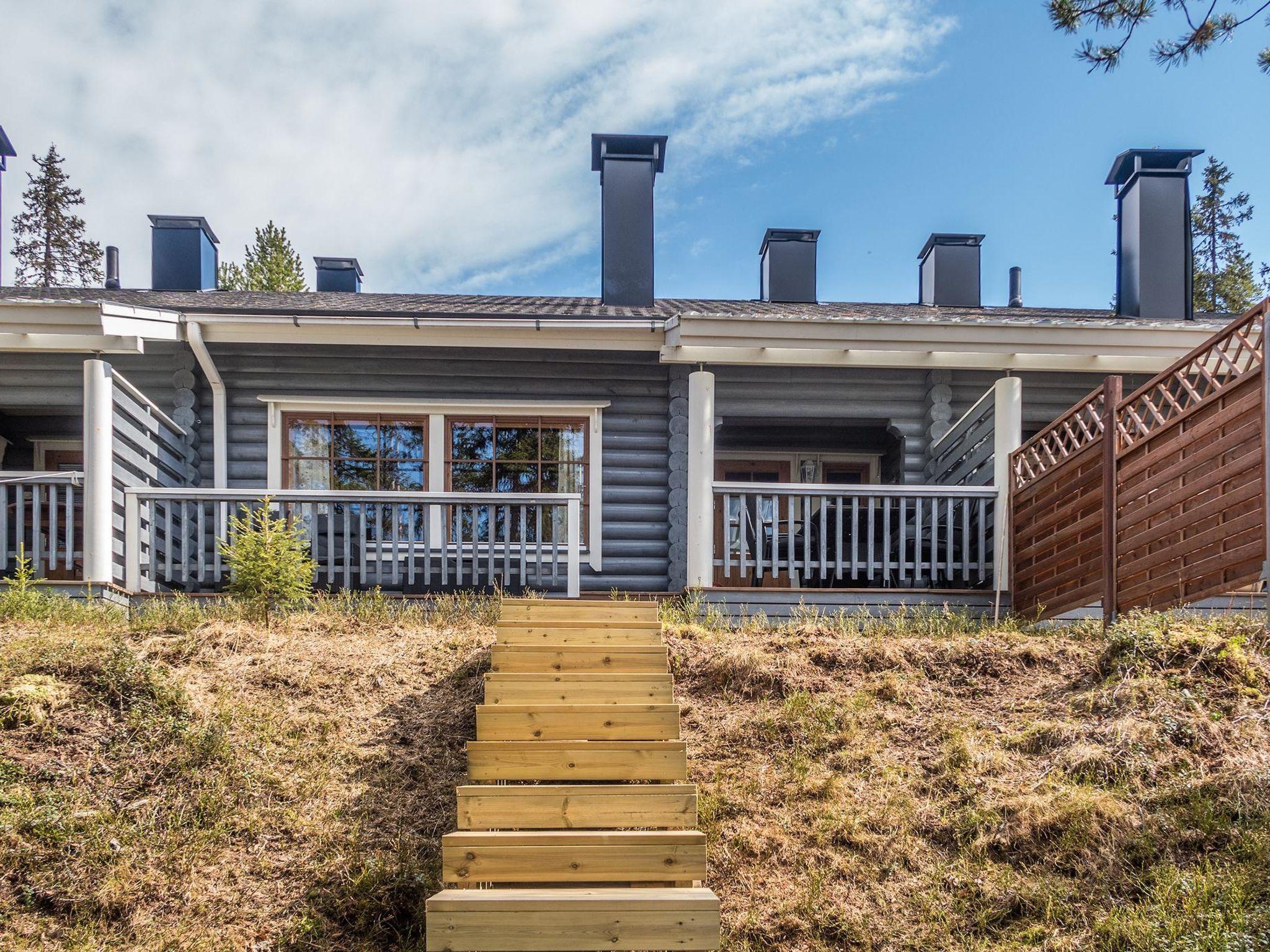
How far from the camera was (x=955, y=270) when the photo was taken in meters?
13.3

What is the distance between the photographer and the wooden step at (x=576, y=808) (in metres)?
4.62

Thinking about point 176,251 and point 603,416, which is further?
point 176,251

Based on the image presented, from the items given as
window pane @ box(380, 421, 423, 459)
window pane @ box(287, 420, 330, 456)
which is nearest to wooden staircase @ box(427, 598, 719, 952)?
window pane @ box(380, 421, 423, 459)

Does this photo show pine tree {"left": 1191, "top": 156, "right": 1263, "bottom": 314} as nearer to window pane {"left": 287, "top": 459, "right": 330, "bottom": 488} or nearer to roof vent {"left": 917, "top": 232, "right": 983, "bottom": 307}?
roof vent {"left": 917, "top": 232, "right": 983, "bottom": 307}

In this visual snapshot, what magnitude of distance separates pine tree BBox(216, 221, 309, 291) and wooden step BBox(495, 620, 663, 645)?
1742 centimetres

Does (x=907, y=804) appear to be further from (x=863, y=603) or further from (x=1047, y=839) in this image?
(x=863, y=603)

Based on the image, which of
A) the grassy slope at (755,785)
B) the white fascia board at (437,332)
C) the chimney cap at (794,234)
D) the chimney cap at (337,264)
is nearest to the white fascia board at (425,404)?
the white fascia board at (437,332)

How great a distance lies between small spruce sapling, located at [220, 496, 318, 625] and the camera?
273 inches

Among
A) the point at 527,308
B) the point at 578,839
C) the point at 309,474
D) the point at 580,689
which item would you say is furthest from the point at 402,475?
the point at 578,839

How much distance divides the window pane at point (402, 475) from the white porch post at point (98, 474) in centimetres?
251

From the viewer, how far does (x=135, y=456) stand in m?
8.27

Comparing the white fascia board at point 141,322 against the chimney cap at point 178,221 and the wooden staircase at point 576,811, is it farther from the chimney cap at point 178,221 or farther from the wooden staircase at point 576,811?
the chimney cap at point 178,221

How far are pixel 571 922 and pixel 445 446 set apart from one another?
627cm

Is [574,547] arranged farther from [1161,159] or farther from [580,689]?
[1161,159]
